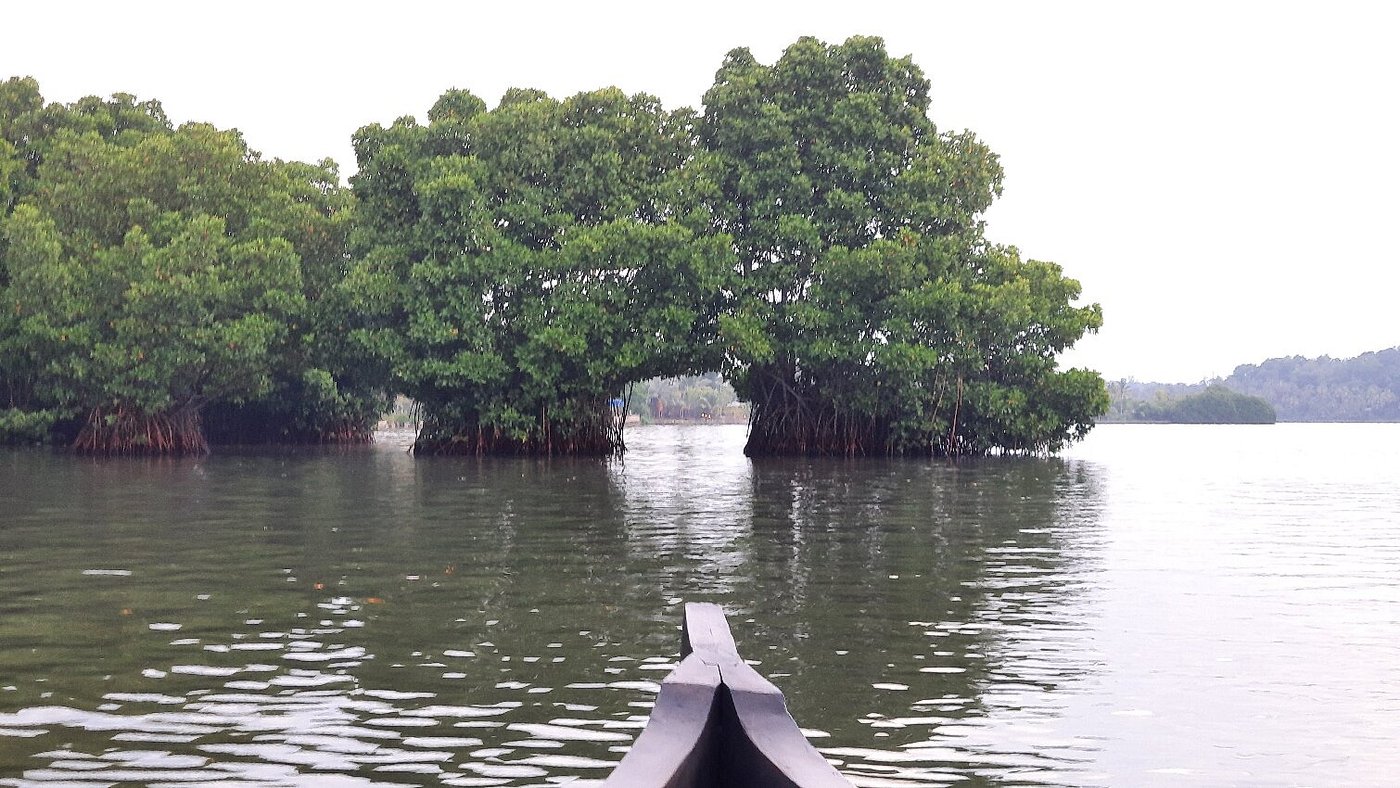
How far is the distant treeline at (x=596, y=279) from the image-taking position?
4756 cm

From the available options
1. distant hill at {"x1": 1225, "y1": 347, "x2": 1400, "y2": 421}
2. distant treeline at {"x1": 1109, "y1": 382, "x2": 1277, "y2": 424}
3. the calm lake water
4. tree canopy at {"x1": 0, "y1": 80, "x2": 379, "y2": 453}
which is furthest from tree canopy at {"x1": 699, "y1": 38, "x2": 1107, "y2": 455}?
distant hill at {"x1": 1225, "y1": 347, "x2": 1400, "y2": 421}

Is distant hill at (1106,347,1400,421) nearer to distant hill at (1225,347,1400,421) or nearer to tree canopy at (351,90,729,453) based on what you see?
distant hill at (1225,347,1400,421)

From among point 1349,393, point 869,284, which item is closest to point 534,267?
point 869,284

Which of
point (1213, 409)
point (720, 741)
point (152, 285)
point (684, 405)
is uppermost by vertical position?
point (152, 285)

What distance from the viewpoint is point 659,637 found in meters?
12.1

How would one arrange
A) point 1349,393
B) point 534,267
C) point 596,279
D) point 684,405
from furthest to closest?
point 1349,393 → point 684,405 → point 596,279 → point 534,267

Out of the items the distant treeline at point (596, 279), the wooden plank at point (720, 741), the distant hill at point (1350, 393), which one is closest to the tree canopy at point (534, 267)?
the distant treeline at point (596, 279)

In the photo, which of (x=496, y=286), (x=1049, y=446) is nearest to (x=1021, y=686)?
(x=496, y=286)

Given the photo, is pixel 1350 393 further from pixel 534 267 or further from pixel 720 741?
pixel 720 741

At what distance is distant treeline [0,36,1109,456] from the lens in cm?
4756

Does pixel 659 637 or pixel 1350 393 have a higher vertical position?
pixel 1350 393

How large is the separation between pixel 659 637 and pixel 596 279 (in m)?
36.9

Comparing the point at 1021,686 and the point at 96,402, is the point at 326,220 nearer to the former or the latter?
the point at 96,402

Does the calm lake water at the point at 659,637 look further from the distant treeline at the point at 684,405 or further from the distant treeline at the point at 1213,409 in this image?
the distant treeline at the point at 684,405
